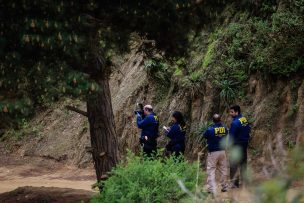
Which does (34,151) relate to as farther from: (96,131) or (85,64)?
(85,64)

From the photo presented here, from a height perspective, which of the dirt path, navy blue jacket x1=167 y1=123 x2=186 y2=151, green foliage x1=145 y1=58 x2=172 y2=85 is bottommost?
the dirt path

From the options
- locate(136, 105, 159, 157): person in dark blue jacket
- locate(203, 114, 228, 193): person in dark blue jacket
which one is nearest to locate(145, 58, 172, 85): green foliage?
locate(136, 105, 159, 157): person in dark blue jacket

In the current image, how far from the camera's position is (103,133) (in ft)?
37.2

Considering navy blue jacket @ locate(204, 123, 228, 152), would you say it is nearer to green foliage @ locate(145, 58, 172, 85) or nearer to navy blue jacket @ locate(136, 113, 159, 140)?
navy blue jacket @ locate(136, 113, 159, 140)

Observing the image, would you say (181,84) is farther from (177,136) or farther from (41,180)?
(41,180)

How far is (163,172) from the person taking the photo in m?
8.66

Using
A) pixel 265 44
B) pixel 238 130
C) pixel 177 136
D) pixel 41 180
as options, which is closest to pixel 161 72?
pixel 265 44

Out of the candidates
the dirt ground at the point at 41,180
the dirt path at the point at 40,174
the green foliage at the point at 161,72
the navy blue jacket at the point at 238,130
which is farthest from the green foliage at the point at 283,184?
the green foliage at the point at 161,72

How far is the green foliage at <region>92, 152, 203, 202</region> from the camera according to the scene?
8.23m

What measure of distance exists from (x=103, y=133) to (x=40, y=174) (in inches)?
412

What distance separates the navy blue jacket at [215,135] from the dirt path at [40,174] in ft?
20.8

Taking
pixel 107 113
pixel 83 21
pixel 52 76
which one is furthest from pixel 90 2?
pixel 107 113

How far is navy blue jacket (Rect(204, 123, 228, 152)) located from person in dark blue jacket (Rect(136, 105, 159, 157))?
6.21ft

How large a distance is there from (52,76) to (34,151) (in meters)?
16.4
